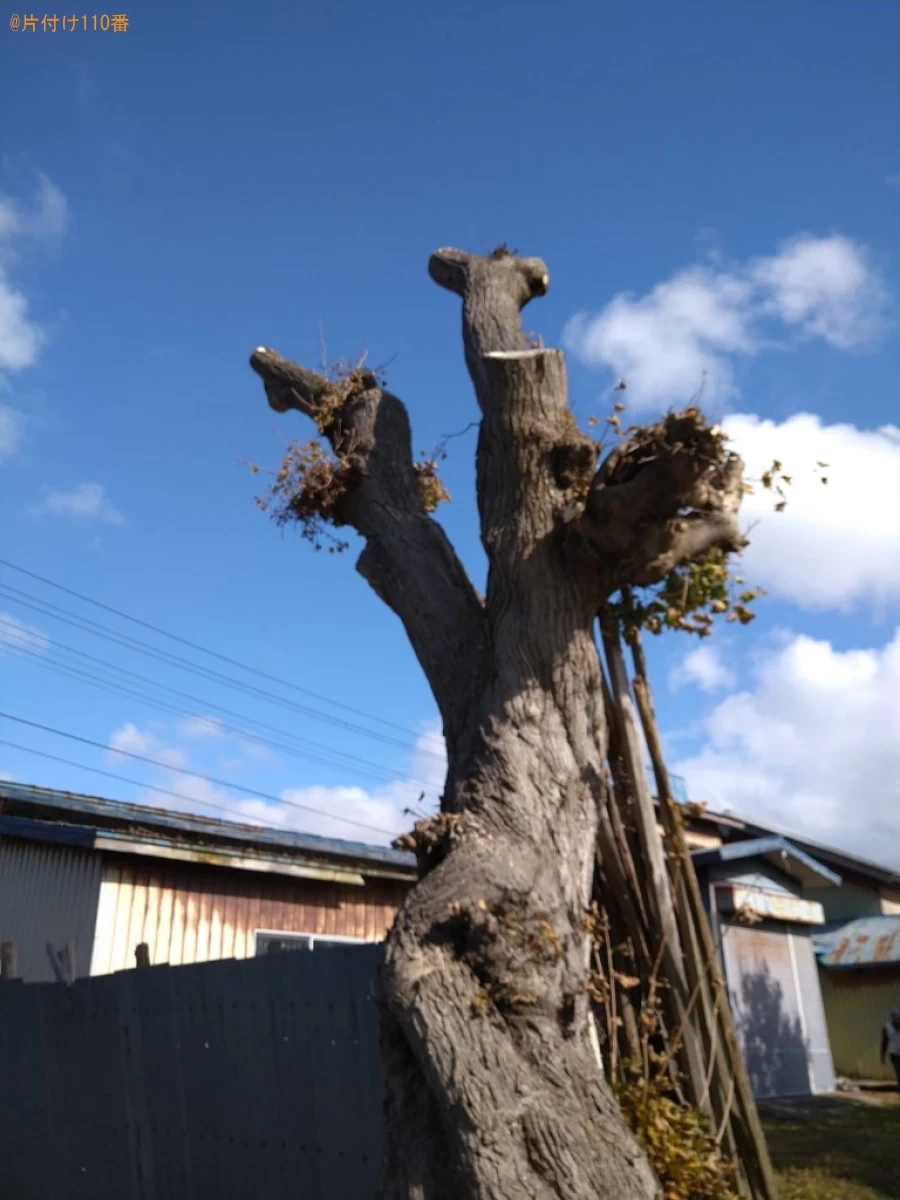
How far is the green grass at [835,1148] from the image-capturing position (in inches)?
290

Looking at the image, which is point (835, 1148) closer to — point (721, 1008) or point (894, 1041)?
point (894, 1041)

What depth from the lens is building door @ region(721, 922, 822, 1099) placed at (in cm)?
1478

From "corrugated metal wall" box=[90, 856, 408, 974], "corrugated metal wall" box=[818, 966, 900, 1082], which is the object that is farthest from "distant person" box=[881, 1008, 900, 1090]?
"corrugated metal wall" box=[818, 966, 900, 1082]

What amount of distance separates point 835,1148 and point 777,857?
7.33m

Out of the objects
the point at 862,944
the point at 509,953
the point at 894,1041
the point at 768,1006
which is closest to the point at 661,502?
the point at 509,953

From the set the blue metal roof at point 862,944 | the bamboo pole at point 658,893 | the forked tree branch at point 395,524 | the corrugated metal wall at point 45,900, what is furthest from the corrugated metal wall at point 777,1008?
the forked tree branch at point 395,524

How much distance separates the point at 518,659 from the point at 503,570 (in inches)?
17.6

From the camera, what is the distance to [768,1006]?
1553cm

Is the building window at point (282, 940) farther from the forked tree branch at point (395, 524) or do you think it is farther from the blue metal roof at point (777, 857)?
the forked tree branch at point (395, 524)

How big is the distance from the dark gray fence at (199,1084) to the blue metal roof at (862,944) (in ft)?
48.8

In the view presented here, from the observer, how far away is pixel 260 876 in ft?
39.4

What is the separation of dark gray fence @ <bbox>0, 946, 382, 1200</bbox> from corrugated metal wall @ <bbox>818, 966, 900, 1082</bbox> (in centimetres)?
1599

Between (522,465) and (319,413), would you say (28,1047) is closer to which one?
(319,413)

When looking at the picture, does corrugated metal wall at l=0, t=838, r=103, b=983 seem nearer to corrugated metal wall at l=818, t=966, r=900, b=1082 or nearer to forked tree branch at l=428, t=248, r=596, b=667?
forked tree branch at l=428, t=248, r=596, b=667
